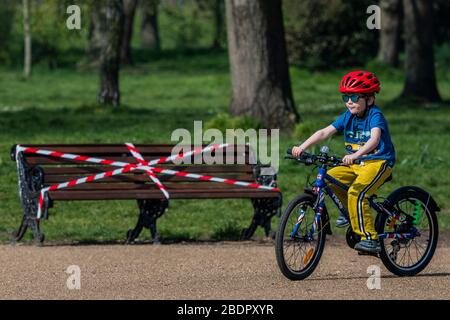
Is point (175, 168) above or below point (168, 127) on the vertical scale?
above

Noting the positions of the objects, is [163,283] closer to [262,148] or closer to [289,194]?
[289,194]

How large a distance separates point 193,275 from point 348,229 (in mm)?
1287

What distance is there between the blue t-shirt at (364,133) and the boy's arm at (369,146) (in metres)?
0.10

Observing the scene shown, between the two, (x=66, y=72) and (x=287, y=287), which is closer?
(x=287, y=287)

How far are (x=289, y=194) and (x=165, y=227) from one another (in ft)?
7.47

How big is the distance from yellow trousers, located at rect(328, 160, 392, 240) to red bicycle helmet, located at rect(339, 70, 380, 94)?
0.57m

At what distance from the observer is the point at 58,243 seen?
41.0 feet

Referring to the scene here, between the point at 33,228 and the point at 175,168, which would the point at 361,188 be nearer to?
the point at 175,168

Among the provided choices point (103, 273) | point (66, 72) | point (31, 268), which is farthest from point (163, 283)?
point (66, 72)

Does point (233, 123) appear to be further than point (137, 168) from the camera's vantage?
Yes

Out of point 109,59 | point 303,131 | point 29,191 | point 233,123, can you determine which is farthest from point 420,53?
point 29,191

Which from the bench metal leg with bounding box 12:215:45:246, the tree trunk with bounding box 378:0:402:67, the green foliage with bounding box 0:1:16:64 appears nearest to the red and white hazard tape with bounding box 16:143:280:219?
the bench metal leg with bounding box 12:215:45:246

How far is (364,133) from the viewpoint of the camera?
377 inches

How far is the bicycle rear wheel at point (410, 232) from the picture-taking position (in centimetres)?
997
